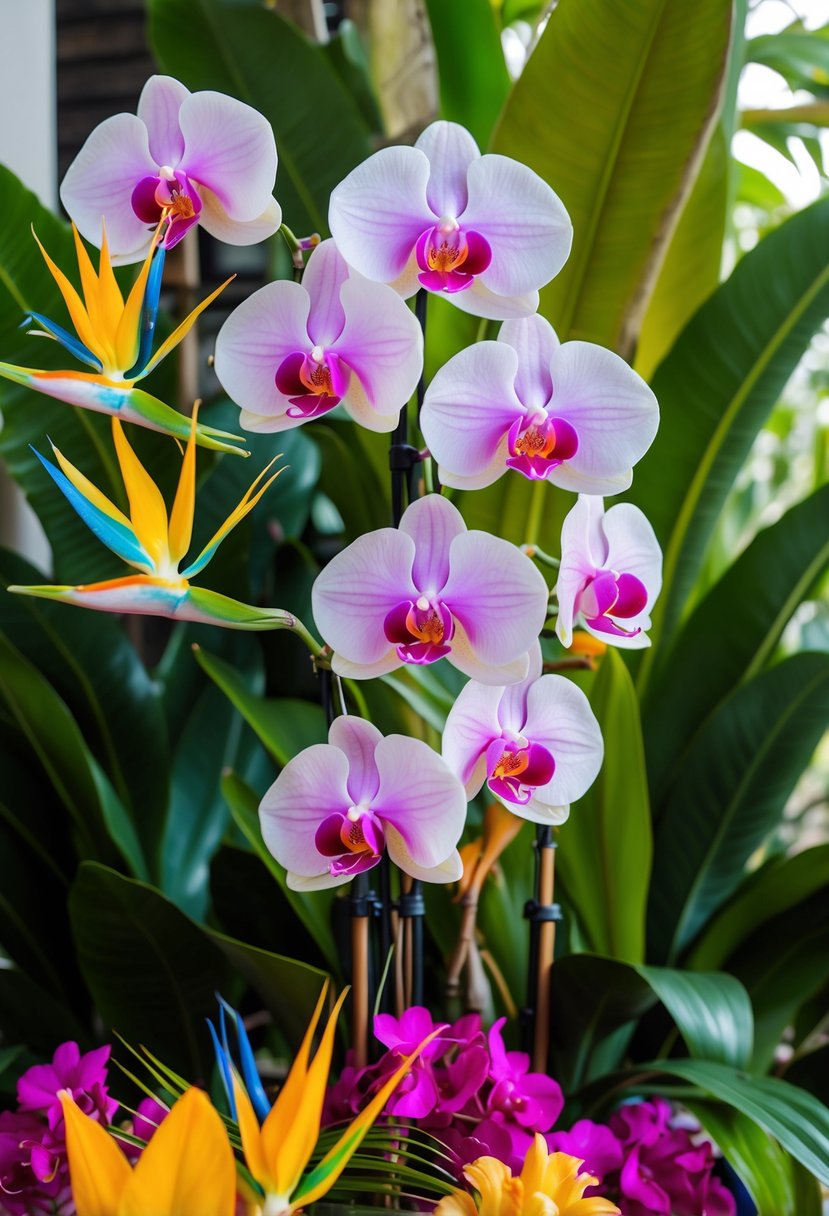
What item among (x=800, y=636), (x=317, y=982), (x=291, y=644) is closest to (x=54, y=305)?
(x=291, y=644)

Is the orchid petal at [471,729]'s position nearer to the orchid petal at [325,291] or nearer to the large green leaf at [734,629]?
the orchid petal at [325,291]

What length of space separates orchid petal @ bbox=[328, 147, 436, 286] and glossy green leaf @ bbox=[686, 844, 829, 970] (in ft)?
1.85

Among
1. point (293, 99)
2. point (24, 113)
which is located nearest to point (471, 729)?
point (293, 99)

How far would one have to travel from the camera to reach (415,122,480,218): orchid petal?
18.9 inches

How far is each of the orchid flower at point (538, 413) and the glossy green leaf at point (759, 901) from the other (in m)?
0.44

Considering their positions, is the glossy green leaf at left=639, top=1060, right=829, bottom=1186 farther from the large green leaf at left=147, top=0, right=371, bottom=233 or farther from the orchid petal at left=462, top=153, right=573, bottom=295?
the large green leaf at left=147, top=0, right=371, bottom=233

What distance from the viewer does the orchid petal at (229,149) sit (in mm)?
477

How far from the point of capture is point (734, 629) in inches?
34.7

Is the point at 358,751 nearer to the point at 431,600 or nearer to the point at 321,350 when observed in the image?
the point at 431,600

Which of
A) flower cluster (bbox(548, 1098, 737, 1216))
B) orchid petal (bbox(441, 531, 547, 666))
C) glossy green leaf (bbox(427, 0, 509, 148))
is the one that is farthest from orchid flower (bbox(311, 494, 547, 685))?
glossy green leaf (bbox(427, 0, 509, 148))

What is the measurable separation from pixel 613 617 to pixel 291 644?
0.61m

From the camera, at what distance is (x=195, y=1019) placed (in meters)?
0.79

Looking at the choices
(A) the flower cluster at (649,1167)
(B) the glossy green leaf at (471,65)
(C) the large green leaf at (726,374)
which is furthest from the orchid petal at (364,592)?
(B) the glossy green leaf at (471,65)

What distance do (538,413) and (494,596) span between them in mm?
88
